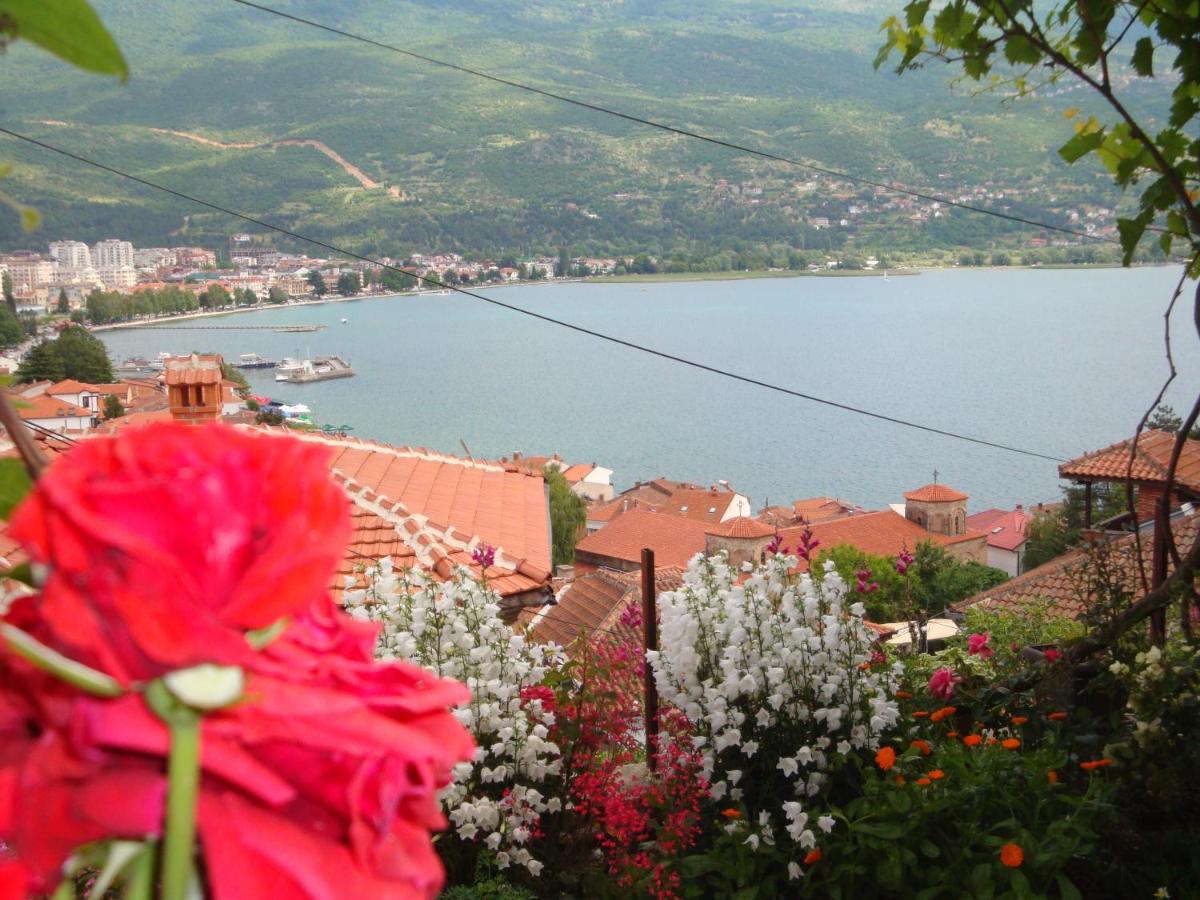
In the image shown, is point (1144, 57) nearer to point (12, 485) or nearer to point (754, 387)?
point (12, 485)

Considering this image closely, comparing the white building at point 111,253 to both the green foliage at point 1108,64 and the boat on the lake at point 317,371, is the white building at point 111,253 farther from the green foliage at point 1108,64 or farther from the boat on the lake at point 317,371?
the green foliage at point 1108,64

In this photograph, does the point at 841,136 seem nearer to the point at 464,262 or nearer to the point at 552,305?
the point at 552,305

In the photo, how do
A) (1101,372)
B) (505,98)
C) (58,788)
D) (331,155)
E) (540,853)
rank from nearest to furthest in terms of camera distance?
(58,788), (540,853), (1101,372), (331,155), (505,98)

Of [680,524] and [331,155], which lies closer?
[680,524]

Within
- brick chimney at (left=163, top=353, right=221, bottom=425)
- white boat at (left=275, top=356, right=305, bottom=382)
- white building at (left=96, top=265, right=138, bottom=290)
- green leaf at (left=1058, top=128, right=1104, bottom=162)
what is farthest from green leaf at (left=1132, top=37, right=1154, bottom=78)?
white boat at (left=275, top=356, right=305, bottom=382)

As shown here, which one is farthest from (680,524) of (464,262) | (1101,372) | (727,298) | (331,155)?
(727,298)

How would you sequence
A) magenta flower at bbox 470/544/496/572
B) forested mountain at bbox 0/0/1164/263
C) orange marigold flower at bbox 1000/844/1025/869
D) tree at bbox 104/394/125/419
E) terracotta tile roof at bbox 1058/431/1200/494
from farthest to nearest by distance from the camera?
forested mountain at bbox 0/0/1164/263
tree at bbox 104/394/125/419
terracotta tile roof at bbox 1058/431/1200/494
magenta flower at bbox 470/544/496/572
orange marigold flower at bbox 1000/844/1025/869

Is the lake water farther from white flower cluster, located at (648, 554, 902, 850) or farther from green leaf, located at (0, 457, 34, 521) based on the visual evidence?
green leaf, located at (0, 457, 34, 521)
